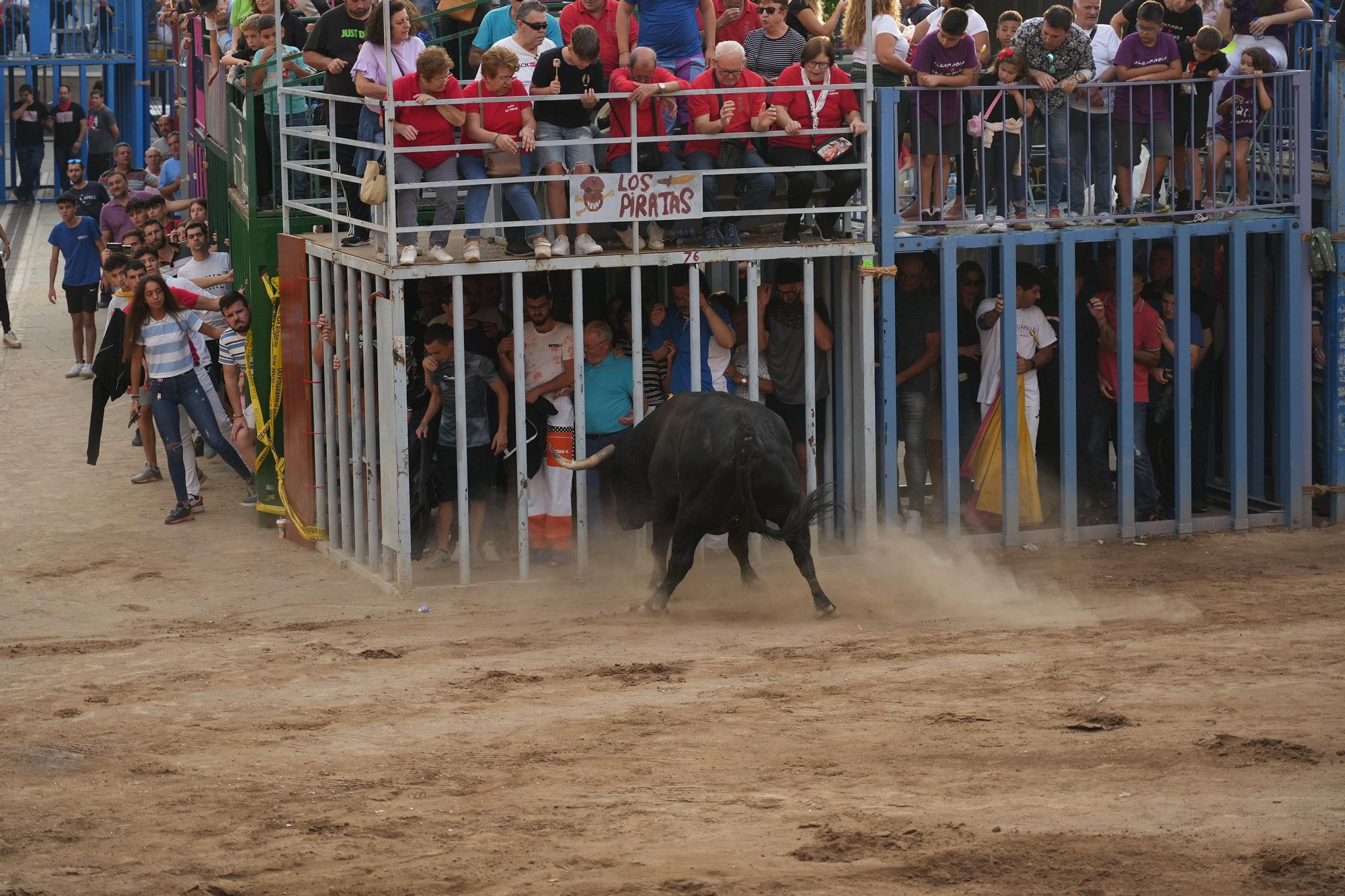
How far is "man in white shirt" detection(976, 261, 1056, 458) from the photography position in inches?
559

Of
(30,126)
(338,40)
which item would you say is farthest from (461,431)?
(30,126)

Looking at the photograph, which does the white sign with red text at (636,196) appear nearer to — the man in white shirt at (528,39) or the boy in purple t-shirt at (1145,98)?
the man in white shirt at (528,39)

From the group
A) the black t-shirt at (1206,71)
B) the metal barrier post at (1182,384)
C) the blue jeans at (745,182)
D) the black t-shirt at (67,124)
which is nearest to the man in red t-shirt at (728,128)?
the blue jeans at (745,182)

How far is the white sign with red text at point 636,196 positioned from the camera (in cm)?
1276

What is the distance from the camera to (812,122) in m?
13.2

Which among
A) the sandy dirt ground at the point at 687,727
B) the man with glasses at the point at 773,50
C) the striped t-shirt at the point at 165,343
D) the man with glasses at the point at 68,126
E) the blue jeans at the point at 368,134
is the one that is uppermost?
the man with glasses at the point at 68,126

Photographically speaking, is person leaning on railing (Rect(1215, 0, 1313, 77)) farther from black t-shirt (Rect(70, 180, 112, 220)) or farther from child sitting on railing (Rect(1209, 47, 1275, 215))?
black t-shirt (Rect(70, 180, 112, 220))

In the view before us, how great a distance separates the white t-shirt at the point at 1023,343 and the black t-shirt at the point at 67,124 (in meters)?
21.9

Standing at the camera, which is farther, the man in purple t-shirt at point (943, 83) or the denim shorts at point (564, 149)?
the man in purple t-shirt at point (943, 83)

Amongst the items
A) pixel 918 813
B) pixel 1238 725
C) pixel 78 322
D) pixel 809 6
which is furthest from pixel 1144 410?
pixel 78 322

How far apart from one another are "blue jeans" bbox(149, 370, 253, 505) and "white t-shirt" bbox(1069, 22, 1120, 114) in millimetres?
7571

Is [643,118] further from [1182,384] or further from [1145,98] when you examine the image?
[1182,384]

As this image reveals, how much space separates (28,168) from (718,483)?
80.2 ft

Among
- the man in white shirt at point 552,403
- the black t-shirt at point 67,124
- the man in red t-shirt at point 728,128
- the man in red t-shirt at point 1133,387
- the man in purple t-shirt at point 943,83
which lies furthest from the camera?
the black t-shirt at point 67,124
